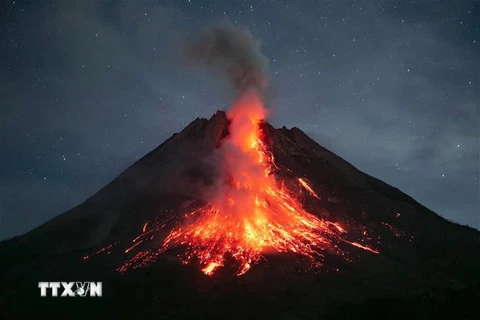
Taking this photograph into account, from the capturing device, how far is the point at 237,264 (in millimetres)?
53250

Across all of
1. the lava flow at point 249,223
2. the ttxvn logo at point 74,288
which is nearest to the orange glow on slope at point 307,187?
the lava flow at point 249,223

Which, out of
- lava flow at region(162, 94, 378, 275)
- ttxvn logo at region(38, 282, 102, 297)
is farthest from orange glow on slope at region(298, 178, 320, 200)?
ttxvn logo at region(38, 282, 102, 297)

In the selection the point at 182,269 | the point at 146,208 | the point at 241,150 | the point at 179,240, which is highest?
the point at 241,150

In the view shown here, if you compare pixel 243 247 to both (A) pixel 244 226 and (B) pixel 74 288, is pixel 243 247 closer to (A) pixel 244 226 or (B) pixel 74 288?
(A) pixel 244 226

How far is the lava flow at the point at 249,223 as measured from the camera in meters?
56.9

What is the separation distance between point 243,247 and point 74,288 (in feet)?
64.9

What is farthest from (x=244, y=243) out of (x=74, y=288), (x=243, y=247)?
(x=74, y=288)

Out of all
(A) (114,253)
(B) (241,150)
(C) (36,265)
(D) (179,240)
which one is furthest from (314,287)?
(B) (241,150)

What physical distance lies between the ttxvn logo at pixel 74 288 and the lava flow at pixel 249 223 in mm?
10258

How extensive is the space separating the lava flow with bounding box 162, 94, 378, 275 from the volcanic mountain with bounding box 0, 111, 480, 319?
258 mm

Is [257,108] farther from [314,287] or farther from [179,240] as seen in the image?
[314,287]

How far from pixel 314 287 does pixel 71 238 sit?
34.9 meters

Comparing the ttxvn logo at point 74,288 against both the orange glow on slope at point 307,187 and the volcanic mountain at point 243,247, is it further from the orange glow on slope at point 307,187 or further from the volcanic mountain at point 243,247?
the orange glow on slope at point 307,187

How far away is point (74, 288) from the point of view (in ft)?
163
